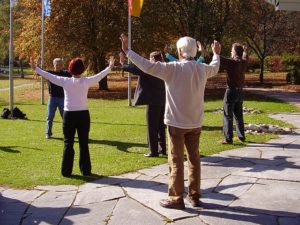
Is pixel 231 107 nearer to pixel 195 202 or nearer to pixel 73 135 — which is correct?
pixel 73 135

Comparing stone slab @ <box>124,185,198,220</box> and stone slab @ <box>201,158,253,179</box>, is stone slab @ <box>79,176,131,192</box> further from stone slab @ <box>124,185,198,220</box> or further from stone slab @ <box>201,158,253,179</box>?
stone slab @ <box>201,158,253,179</box>

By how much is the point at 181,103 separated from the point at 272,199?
180 centimetres

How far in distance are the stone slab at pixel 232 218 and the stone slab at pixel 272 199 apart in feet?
0.57

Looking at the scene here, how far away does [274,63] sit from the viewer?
1709 inches

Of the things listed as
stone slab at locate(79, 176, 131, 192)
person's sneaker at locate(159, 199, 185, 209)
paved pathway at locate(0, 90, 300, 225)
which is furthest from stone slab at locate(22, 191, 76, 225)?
person's sneaker at locate(159, 199, 185, 209)

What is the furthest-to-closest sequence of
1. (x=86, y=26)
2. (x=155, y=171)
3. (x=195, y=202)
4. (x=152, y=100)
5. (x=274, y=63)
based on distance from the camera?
(x=274, y=63), (x=86, y=26), (x=152, y=100), (x=155, y=171), (x=195, y=202)

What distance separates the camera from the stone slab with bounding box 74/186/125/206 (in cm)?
593

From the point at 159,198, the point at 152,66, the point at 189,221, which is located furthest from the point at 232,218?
the point at 152,66

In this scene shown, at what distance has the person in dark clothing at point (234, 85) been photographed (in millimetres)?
9320

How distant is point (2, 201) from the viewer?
594cm

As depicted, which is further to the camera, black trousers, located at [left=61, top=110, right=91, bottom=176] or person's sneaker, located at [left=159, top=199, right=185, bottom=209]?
black trousers, located at [left=61, top=110, right=91, bottom=176]

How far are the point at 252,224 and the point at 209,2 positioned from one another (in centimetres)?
2340

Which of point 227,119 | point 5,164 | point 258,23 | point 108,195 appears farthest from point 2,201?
point 258,23

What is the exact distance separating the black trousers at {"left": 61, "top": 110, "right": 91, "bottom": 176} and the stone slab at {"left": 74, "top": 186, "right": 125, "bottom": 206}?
2.73 feet
